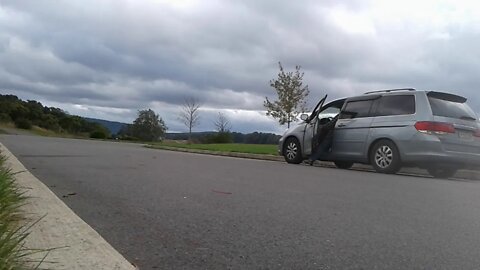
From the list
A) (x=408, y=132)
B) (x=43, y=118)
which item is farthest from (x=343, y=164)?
(x=43, y=118)

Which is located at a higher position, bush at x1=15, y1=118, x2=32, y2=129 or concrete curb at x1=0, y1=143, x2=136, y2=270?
bush at x1=15, y1=118, x2=32, y2=129

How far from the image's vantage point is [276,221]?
466 centimetres

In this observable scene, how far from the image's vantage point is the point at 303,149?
12.6 metres

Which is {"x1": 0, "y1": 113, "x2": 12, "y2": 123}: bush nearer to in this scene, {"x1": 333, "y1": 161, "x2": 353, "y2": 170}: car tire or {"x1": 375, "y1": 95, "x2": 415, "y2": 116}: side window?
{"x1": 333, "y1": 161, "x2": 353, "y2": 170}: car tire

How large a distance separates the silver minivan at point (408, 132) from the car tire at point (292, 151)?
1009 millimetres

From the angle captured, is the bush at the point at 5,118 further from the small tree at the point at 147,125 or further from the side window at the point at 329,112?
the side window at the point at 329,112

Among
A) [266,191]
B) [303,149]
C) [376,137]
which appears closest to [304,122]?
[303,149]

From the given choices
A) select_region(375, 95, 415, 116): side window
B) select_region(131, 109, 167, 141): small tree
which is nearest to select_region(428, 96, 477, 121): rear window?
select_region(375, 95, 415, 116): side window

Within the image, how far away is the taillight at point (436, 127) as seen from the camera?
9.77 meters

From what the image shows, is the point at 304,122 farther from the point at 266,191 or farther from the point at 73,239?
the point at 73,239

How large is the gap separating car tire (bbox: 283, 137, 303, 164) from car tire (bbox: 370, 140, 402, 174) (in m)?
2.42

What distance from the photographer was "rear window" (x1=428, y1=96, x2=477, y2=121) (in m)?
10.1

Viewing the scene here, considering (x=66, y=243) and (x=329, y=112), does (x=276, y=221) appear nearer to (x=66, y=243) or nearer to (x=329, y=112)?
→ (x=66, y=243)

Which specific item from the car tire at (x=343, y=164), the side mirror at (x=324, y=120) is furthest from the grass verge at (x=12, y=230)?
the car tire at (x=343, y=164)
